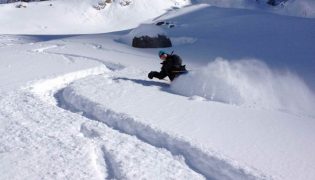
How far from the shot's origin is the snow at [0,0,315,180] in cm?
477

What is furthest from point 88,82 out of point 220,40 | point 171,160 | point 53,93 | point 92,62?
point 220,40

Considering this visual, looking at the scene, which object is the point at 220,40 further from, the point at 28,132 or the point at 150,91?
the point at 28,132

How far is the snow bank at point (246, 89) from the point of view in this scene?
754cm

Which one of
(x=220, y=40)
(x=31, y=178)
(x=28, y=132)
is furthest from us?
(x=220, y=40)

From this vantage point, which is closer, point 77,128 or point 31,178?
point 31,178

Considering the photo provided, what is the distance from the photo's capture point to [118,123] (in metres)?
6.32

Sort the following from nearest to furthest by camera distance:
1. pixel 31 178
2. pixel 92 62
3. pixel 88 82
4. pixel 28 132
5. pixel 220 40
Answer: pixel 31 178, pixel 28 132, pixel 88 82, pixel 92 62, pixel 220 40

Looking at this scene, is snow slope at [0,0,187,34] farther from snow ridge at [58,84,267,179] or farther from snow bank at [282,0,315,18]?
snow ridge at [58,84,267,179]

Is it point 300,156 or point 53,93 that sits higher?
point 300,156

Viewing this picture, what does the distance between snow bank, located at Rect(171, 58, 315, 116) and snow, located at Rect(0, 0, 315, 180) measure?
0.02 metres

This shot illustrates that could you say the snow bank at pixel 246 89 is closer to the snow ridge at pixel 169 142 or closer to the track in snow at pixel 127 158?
the snow ridge at pixel 169 142

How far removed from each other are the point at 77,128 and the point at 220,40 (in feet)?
36.9

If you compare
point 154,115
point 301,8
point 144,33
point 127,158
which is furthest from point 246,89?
point 301,8

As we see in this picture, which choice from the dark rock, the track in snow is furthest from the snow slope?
the track in snow
